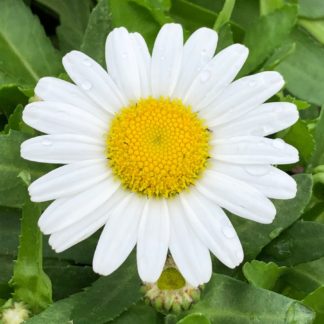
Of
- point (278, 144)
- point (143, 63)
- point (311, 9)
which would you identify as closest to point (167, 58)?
point (143, 63)

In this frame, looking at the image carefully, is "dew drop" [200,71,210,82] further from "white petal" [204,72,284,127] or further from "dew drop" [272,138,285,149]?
"dew drop" [272,138,285,149]

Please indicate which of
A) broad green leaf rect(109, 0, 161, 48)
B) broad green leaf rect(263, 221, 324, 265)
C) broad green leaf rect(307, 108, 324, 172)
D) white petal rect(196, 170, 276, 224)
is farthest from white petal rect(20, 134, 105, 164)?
broad green leaf rect(307, 108, 324, 172)

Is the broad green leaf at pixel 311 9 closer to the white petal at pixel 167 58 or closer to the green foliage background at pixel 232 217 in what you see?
the green foliage background at pixel 232 217

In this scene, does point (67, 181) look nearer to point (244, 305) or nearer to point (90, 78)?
point (90, 78)

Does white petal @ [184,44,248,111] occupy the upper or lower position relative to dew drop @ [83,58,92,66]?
upper

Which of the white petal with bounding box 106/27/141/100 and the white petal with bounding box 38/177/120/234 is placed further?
the white petal with bounding box 106/27/141/100

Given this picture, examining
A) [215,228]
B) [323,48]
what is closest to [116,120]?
[215,228]

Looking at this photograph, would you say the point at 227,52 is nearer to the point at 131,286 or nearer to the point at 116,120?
the point at 116,120
